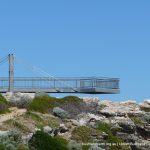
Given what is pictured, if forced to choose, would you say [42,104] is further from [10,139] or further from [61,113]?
[10,139]

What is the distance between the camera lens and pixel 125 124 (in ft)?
135

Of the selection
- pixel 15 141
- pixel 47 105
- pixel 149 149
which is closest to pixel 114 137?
pixel 149 149

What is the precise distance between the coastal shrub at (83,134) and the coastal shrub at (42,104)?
3759 mm

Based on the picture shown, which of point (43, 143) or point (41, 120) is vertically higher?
point (41, 120)

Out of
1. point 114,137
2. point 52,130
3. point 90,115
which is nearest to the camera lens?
point 52,130

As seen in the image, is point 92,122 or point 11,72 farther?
point 11,72

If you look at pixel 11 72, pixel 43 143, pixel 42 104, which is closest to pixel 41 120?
pixel 42 104

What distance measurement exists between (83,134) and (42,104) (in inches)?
192

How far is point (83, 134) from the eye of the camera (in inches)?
1451

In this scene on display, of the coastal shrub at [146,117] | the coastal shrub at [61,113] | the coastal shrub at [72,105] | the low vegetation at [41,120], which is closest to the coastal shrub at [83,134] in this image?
the low vegetation at [41,120]

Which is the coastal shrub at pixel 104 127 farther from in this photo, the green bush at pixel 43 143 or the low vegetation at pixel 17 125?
the green bush at pixel 43 143

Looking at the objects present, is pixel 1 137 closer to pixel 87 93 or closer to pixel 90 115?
pixel 90 115

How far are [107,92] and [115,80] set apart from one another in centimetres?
102

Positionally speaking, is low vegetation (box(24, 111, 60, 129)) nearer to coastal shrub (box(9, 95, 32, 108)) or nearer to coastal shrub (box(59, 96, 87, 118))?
coastal shrub (box(9, 95, 32, 108))
